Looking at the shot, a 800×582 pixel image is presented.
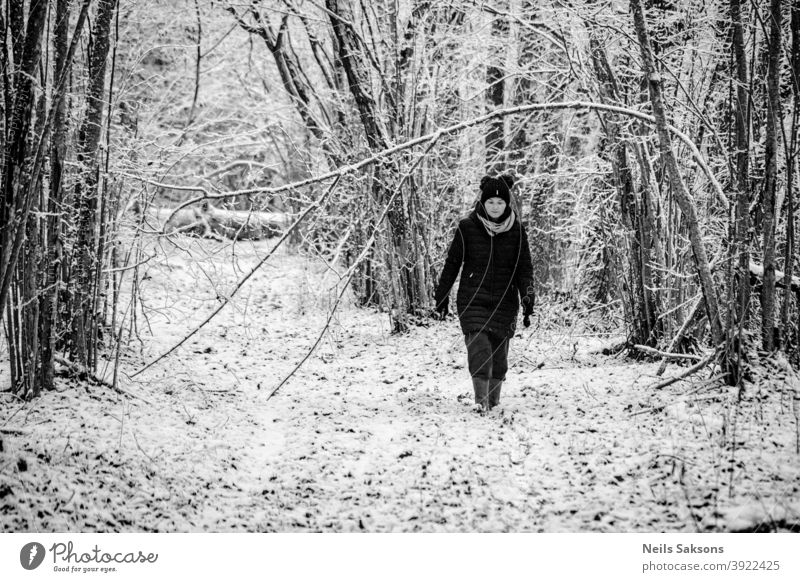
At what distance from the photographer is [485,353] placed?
16.3ft

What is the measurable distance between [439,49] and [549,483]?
722 centimetres

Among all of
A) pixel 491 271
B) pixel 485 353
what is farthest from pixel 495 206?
pixel 485 353

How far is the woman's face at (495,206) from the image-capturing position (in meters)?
4.86

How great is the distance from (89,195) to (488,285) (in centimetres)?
351

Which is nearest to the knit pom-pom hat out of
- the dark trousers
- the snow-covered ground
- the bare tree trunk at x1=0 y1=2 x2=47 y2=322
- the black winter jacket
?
the black winter jacket

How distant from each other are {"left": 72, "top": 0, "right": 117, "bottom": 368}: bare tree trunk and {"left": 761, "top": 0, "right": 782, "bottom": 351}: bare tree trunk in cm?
522

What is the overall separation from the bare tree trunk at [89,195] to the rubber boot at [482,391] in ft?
10.9

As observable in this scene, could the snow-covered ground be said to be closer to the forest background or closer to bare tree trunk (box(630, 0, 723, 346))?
the forest background

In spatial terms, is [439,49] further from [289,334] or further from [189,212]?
[189,212]

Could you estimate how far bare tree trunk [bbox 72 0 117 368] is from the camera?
516 centimetres

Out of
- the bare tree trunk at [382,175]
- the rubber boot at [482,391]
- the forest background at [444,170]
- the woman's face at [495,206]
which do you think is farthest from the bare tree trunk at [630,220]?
the bare tree trunk at [382,175]

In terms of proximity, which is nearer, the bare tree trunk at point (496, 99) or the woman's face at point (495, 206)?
the woman's face at point (495, 206)

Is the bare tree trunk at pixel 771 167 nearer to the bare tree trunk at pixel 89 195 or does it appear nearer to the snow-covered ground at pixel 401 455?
the snow-covered ground at pixel 401 455
